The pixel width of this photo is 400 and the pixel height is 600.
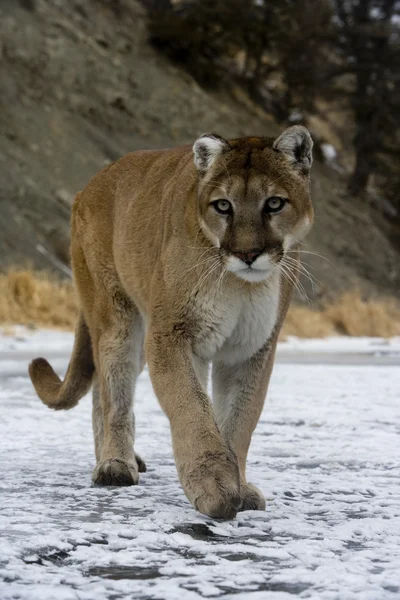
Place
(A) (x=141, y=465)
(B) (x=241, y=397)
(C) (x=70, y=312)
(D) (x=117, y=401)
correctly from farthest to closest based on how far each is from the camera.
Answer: (C) (x=70, y=312) < (A) (x=141, y=465) < (D) (x=117, y=401) < (B) (x=241, y=397)

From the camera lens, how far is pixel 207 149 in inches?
168

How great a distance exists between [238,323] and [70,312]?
10912mm

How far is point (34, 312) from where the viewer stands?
14336 mm

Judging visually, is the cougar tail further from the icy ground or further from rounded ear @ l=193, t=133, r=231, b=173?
rounded ear @ l=193, t=133, r=231, b=173

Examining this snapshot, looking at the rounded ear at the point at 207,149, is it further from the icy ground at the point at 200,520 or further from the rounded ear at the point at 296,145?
the icy ground at the point at 200,520

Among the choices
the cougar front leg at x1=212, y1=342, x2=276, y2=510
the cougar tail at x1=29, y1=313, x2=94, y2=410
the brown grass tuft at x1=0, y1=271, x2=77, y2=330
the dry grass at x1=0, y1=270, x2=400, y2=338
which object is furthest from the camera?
the dry grass at x1=0, y1=270, x2=400, y2=338

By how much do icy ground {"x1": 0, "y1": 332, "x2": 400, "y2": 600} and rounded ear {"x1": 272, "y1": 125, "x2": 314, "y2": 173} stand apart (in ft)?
4.64

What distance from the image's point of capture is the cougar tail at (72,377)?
5.17m

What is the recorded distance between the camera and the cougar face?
153 inches

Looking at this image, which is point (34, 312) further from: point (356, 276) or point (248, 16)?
point (248, 16)

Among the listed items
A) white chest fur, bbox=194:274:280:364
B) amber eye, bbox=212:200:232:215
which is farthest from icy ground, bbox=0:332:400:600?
amber eye, bbox=212:200:232:215

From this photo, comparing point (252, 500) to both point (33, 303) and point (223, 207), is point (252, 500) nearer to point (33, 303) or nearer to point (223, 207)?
point (223, 207)

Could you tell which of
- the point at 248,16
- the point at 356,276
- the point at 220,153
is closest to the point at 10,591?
the point at 220,153

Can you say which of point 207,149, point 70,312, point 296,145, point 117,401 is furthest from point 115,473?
point 70,312
